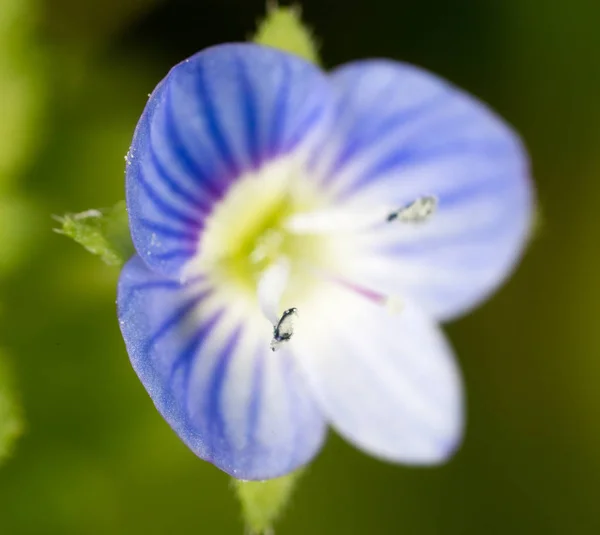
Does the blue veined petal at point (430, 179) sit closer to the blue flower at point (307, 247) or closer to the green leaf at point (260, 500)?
the blue flower at point (307, 247)

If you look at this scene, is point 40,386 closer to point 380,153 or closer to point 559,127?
point 380,153

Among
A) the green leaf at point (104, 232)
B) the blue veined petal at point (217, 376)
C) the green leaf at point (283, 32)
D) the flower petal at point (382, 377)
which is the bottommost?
the flower petal at point (382, 377)

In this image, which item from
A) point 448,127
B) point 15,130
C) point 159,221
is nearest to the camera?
point 159,221

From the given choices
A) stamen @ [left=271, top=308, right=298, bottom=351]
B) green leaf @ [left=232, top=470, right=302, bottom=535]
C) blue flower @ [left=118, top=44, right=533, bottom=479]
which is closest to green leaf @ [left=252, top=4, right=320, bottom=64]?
blue flower @ [left=118, top=44, right=533, bottom=479]

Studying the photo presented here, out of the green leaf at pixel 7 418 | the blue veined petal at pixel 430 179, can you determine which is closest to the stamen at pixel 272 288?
the blue veined petal at pixel 430 179

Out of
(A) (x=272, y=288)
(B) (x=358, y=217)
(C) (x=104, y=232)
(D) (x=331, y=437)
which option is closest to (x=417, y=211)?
(B) (x=358, y=217)

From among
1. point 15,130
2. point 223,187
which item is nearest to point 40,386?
point 15,130

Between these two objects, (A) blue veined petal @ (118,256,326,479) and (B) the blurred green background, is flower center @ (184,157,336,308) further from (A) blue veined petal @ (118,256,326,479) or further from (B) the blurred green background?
(B) the blurred green background
